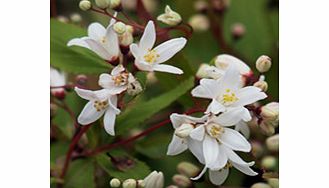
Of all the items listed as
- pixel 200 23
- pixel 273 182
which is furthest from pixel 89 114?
pixel 200 23

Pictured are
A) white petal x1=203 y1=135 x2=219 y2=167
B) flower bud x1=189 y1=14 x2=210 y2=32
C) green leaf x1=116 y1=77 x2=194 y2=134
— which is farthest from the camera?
flower bud x1=189 y1=14 x2=210 y2=32

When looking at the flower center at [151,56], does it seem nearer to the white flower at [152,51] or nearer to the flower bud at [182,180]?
the white flower at [152,51]

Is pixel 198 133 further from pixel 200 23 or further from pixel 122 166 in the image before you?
pixel 200 23

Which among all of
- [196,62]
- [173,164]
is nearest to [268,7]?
[196,62]

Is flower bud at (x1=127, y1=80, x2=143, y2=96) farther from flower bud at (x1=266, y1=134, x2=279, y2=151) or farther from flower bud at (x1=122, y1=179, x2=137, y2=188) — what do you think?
flower bud at (x1=266, y1=134, x2=279, y2=151)

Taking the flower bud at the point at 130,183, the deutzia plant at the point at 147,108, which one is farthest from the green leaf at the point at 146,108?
the flower bud at the point at 130,183

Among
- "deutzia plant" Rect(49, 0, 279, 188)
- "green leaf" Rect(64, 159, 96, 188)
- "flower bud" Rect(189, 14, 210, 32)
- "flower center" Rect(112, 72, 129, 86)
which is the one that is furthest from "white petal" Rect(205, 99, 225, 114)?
"flower bud" Rect(189, 14, 210, 32)

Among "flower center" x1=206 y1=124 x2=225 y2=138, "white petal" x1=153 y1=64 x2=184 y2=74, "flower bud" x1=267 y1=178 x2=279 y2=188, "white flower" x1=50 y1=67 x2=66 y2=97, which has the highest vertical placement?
"white petal" x1=153 y1=64 x2=184 y2=74

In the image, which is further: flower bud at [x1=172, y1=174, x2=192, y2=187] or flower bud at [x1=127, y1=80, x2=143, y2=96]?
flower bud at [x1=172, y1=174, x2=192, y2=187]
